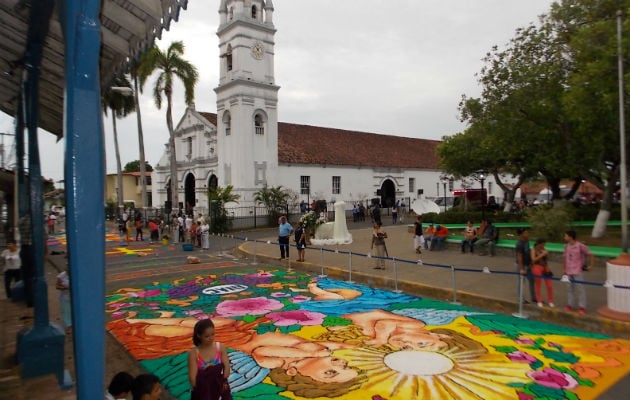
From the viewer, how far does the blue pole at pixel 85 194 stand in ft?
8.39

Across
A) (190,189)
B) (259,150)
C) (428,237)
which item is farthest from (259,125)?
(428,237)

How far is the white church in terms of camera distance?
31.2 meters

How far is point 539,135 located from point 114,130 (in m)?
31.0

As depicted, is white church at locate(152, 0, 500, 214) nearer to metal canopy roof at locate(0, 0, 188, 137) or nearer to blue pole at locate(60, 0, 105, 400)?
metal canopy roof at locate(0, 0, 188, 137)

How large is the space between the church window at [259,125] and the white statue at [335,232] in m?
Answer: 14.8

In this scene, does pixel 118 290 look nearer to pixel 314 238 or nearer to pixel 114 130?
pixel 314 238

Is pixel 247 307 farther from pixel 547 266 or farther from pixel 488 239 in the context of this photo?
pixel 488 239

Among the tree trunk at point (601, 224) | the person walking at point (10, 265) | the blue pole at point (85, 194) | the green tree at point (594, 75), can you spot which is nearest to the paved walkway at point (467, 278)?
the tree trunk at point (601, 224)

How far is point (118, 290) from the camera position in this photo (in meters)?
11.1

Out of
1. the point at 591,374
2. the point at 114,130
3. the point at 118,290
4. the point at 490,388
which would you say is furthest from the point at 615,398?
the point at 114,130

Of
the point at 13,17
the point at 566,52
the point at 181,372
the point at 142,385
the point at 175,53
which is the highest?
the point at 175,53

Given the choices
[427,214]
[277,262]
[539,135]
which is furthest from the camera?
[427,214]

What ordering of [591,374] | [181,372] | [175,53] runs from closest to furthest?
[591,374] < [181,372] < [175,53]

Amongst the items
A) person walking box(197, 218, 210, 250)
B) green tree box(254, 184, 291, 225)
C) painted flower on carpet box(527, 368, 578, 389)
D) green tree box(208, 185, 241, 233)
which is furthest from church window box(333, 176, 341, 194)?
painted flower on carpet box(527, 368, 578, 389)
